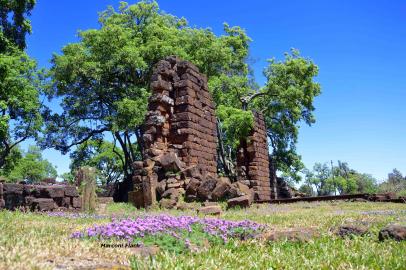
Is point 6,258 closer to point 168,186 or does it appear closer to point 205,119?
point 168,186

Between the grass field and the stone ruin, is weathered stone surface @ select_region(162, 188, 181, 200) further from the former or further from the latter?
the grass field

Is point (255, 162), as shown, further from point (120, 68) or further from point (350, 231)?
point (350, 231)

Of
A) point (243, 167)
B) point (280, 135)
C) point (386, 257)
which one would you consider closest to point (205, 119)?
point (243, 167)

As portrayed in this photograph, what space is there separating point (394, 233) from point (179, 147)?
482 inches

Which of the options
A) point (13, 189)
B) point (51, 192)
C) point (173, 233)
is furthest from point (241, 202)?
point (173, 233)

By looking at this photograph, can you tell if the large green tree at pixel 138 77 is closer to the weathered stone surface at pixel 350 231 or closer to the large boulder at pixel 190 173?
the large boulder at pixel 190 173

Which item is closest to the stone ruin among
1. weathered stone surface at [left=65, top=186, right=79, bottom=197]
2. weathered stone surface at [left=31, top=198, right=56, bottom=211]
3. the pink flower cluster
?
weathered stone surface at [left=65, top=186, right=79, bottom=197]

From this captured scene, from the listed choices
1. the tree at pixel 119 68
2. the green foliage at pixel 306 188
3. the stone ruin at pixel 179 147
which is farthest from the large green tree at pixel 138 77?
the green foliage at pixel 306 188

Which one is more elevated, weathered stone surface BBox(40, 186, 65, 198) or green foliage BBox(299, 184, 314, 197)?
green foliage BBox(299, 184, 314, 197)

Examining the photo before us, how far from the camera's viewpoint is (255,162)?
26828mm

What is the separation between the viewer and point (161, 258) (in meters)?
4.21

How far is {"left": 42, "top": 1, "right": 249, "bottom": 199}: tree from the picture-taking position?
2925cm

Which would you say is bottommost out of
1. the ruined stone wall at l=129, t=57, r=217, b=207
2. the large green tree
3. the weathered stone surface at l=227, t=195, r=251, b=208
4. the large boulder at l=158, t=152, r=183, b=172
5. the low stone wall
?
→ the weathered stone surface at l=227, t=195, r=251, b=208

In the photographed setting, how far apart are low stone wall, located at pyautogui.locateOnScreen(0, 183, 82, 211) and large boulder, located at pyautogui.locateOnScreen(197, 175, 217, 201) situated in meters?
4.64
